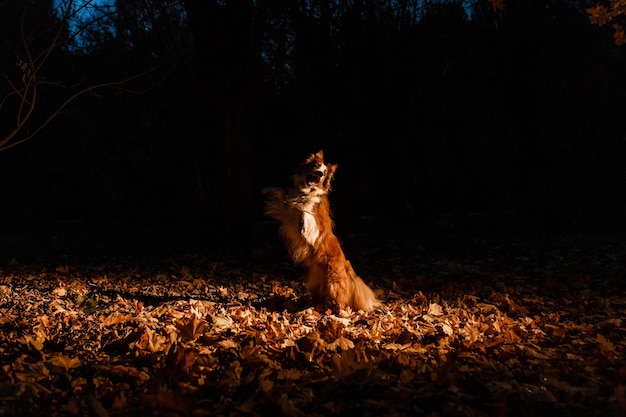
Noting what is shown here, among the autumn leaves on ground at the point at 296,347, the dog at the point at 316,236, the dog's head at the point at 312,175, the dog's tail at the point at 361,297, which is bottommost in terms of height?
the autumn leaves on ground at the point at 296,347

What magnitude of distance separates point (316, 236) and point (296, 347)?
4.97ft

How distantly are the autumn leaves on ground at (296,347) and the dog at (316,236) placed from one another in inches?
8.9

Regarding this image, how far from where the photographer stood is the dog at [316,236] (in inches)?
224

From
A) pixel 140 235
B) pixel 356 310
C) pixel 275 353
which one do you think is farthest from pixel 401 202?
pixel 275 353

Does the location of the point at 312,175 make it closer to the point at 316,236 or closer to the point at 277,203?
the point at 277,203

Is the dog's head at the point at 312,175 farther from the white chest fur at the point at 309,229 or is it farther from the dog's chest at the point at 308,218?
the white chest fur at the point at 309,229

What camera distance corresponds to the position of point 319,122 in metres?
13.1

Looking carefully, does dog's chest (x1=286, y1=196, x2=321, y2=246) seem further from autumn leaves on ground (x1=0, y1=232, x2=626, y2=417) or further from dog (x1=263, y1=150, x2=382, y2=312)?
autumn leaves on ground (x1=0, y1=232, x2=626, y2=417)

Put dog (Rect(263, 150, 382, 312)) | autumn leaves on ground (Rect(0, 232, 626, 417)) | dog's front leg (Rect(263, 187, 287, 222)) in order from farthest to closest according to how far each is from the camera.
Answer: dog's front leg (Rect(263, 187, 287, 222)), dog (Rect(263, 150, 382, 312)), autumn leaves on ground (Rect(0, 232, 626, 417))

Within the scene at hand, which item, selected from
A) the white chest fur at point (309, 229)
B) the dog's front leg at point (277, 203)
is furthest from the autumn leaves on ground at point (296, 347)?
the dog's front leg at point (277, 203)

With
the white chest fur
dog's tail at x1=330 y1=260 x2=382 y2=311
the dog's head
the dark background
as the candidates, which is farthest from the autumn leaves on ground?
the dark background

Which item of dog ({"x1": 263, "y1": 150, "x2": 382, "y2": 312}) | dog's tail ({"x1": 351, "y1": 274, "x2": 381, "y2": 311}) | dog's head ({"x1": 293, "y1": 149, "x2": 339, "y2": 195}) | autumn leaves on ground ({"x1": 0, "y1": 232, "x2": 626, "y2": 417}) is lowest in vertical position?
autumn leaves on ground ({"x1": 0, "y1": 232, "x2": 626, "y2": 417})

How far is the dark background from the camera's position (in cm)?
1180

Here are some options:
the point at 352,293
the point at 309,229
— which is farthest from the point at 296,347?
the point at 352,293
